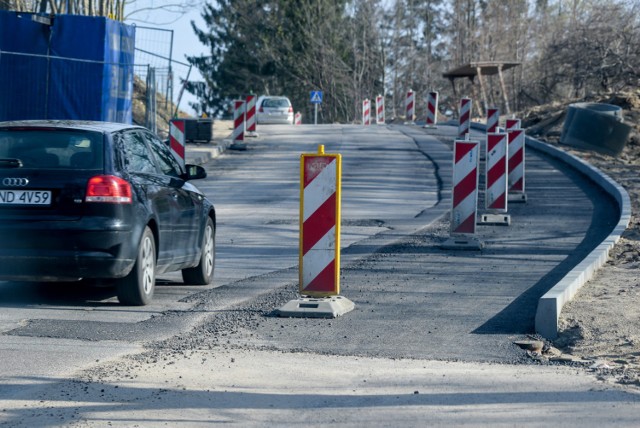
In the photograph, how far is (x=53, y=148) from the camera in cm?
849

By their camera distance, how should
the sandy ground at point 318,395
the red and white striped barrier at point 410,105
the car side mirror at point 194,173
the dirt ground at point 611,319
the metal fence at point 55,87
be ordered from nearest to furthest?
the sandy ground at point 318,395, the dirt ground at point 611,319, the car side mirror at point 194,173, the metal fence at point 55,87, the red and white striped barrier at point 410,105

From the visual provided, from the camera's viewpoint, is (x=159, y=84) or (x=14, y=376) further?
(x=159, y=84)

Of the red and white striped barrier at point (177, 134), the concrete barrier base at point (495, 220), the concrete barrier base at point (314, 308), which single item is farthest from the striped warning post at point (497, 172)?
the red and white striped barrier at point (177, 134)

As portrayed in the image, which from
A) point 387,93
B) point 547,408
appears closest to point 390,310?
point 547,408

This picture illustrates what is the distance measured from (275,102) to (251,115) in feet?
55.1

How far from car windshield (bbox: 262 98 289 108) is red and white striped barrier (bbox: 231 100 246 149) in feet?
60.8

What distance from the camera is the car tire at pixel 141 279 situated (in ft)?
28.0

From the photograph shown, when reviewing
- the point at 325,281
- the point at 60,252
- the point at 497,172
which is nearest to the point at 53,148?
the point at 60,252

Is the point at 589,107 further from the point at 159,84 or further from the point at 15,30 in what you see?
the point at 15,30

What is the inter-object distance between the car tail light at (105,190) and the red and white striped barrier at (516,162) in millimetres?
10172

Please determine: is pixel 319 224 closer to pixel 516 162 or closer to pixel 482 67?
pixel 516 162

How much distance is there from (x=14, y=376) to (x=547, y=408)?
2976mm

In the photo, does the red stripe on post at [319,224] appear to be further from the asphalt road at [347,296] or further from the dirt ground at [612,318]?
the dirt ground at [612,318]

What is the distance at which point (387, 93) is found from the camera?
7712 centimetres
